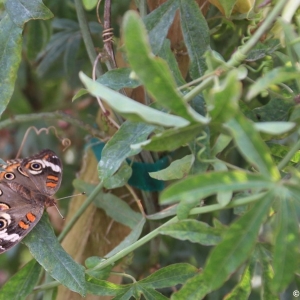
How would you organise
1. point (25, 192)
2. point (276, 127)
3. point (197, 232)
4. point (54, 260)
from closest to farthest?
point (276, 127) → point (197, 232) → point (54, 260) → point (25, 192)

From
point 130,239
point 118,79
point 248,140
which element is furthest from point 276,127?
point 130,239

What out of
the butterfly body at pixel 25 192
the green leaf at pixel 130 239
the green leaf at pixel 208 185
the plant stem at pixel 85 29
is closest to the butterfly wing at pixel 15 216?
the butterfly body at pixel 25 192

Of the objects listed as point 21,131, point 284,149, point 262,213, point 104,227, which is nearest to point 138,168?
point 104,227

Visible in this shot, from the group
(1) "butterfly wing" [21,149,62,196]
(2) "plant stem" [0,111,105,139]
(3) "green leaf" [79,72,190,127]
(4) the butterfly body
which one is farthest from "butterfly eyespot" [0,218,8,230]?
(3) "green leaf" [79,72,190,127]

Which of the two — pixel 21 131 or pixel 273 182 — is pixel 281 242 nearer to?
pixel 273 182

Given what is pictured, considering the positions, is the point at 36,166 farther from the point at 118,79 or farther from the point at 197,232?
the point at 197,232
